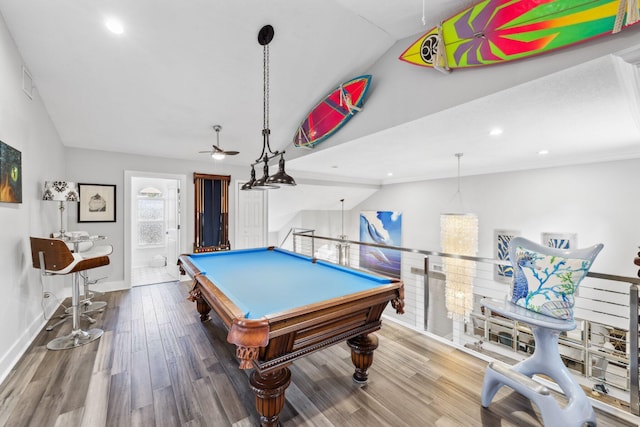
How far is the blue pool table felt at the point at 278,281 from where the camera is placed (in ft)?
5.39

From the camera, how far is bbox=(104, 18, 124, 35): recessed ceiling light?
2.33 m

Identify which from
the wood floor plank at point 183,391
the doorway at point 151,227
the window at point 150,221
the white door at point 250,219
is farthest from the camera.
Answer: the window at point 150,221

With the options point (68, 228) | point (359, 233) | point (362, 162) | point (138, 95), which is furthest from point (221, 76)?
point (359, 233)

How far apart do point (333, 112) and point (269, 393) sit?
3.07 metres

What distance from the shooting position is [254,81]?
3.22m

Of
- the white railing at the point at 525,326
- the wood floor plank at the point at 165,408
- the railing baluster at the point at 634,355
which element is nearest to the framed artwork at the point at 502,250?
the white railing at the point at 525,326

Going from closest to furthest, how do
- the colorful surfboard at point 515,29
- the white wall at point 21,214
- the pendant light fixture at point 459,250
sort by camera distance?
1. the colorful surfboard at point 515,29
2. the white wall at point 21,214
3. the pendant light fixture at point 459,250

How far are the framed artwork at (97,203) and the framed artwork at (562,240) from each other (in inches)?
281

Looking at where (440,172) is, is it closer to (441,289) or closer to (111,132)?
(441,289)

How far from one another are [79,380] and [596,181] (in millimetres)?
6426

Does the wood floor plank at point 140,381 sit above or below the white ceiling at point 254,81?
below

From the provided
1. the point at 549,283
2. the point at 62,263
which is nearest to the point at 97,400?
the point at 62,263

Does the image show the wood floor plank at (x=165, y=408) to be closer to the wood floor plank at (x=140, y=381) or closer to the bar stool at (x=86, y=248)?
the wood floor plank at (x=140, y=381)

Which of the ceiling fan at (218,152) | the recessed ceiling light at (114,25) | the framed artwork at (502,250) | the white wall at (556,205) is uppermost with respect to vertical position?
the recessed ceiling light at (114,25)
